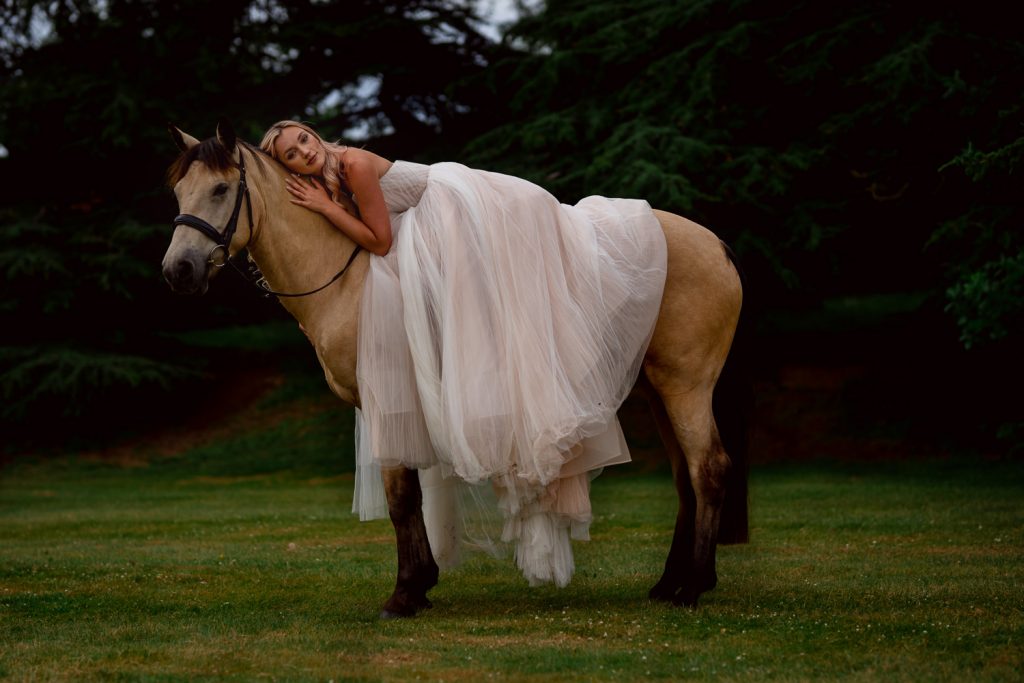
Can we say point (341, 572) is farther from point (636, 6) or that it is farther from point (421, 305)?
point (636, 6)

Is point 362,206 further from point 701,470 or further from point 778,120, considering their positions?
point 778,120

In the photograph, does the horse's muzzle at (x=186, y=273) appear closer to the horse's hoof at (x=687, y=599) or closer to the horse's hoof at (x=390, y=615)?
the horse's hoof at (x=390, y=615)

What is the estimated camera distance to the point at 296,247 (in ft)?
22.3

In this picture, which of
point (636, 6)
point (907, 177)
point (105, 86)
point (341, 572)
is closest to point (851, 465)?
point (907, 177)

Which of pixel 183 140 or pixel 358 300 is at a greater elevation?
pixel 183 140

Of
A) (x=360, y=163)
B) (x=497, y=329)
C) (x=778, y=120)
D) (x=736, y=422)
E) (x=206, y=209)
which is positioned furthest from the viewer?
(x=778, y=120)

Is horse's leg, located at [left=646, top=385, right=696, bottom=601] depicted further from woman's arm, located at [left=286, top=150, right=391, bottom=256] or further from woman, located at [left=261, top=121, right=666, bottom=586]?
woman's arm, located at [left=286, top=150, right=391, bottom=256]

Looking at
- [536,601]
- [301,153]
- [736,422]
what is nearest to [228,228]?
[301,153]

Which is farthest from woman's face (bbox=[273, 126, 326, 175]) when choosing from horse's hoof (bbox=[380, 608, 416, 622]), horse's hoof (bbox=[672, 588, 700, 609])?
horse's hoof (bbox=[672, 588, 700, 609])

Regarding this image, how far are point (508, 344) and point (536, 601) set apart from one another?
6.16 ft

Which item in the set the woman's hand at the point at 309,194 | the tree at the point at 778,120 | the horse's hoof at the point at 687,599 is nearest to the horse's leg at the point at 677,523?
the horse's hoof at the point at 687,599

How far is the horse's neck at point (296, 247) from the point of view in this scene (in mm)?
6770

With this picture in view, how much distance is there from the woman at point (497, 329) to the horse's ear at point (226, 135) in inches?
20.1

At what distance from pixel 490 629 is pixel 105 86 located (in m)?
19.1
